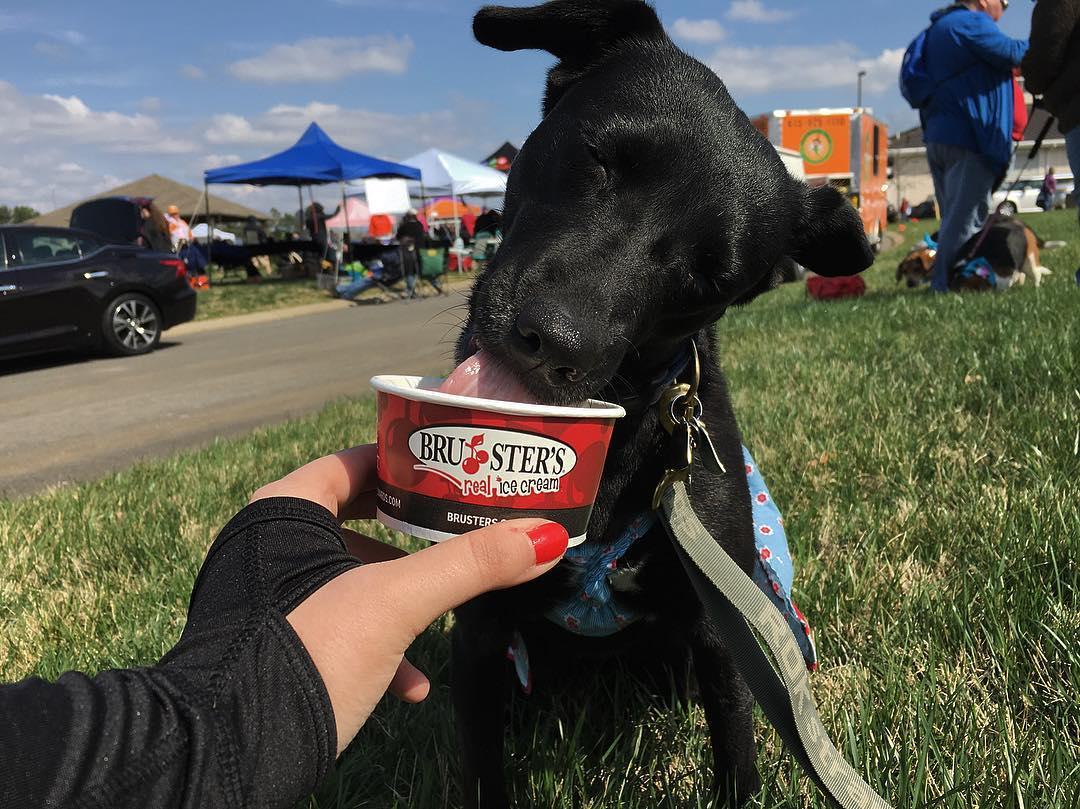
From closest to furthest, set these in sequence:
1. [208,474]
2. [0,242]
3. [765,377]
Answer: [208,474] → [765,377] → [0,242]

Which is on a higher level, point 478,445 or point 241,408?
point 478,445

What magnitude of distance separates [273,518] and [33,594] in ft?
6.50

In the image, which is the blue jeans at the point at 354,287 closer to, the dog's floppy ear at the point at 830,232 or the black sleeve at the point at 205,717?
the dog's floppy ear at the point at 830,232

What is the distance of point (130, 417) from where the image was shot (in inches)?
246

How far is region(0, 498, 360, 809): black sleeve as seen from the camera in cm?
71

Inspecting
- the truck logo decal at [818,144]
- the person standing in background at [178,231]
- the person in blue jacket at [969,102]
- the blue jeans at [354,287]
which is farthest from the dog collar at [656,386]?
the person standing in background at [178,231]

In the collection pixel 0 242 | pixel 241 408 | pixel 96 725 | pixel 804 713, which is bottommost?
pixel 241 408

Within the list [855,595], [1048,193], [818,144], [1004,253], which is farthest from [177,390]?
[1048,193]

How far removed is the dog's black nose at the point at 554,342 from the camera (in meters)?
1.12

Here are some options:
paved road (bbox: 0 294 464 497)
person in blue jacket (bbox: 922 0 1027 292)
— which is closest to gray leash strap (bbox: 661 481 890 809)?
paved road (bbox: 0 294 464 497)

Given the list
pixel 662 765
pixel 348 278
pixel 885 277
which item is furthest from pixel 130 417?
pixel 348 278

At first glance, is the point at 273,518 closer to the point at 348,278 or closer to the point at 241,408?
the point at 241,408

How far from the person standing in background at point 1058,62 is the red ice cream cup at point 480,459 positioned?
517 centimetres

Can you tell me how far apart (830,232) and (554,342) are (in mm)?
1067
